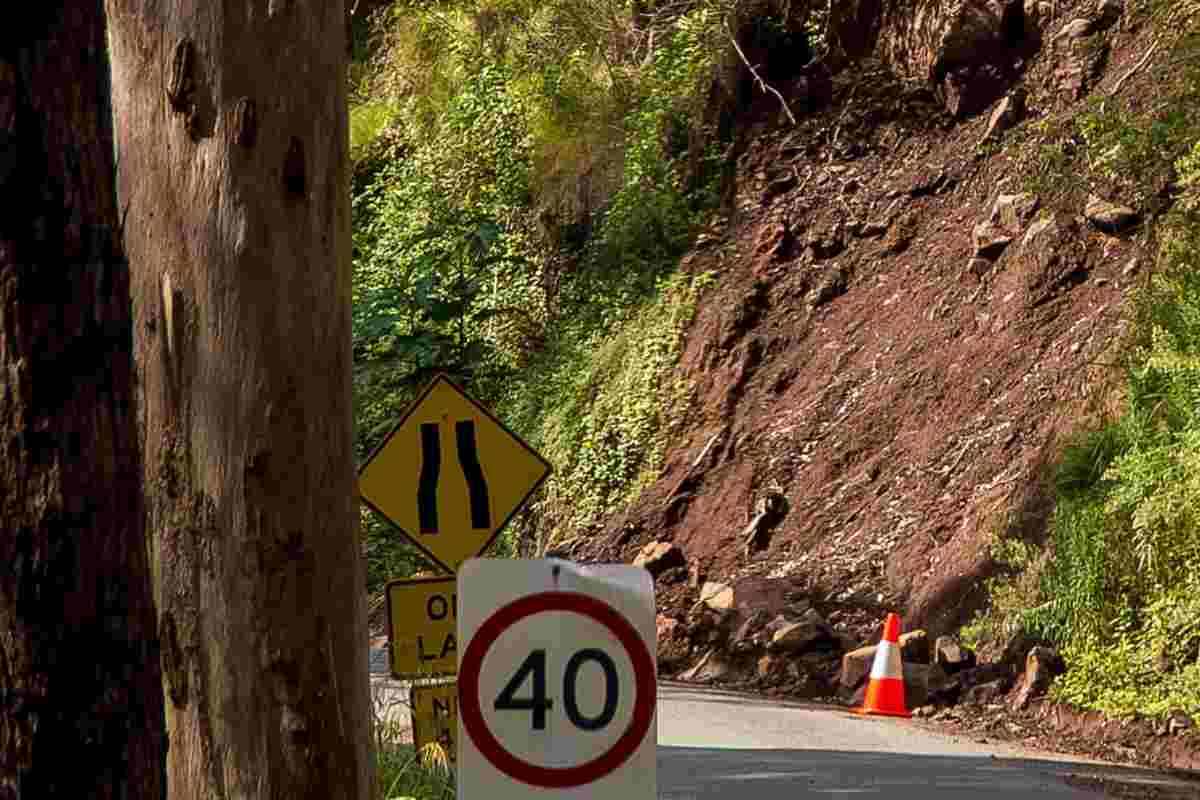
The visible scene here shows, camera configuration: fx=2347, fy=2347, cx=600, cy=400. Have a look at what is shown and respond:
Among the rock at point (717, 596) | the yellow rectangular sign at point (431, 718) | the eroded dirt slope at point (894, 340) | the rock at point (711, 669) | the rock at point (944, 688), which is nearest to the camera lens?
the yellow rectangular sign at point (431, 718)

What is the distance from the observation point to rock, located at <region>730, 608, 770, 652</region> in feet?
62.8

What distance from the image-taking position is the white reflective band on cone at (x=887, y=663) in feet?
54.3

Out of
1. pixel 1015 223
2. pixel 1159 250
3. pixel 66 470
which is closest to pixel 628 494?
pixel 1015 223

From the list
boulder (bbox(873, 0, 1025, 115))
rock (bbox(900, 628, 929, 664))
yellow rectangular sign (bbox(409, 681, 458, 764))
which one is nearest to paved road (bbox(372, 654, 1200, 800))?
yellow rectangular sign (bbox(409, 681, 458, 764))

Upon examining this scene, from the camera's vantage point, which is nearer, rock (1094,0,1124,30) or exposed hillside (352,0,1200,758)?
exposed hillside (352,0,1200,758)

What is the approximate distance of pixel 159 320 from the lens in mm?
6934

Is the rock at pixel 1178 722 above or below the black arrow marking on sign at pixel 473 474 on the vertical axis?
below

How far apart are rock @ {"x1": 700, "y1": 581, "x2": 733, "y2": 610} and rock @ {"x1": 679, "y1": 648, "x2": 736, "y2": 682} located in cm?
74

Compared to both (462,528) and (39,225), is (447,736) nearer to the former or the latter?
(462,528)

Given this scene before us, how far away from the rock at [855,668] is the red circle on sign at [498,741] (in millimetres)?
12463

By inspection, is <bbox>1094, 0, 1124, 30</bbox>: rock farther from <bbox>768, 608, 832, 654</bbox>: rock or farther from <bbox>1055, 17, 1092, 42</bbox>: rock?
<bbox>768, 608, 832, 654</bbox>: rock

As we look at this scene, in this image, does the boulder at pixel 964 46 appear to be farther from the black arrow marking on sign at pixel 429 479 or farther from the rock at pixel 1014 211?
the black arrow marking on sign at pixel 429 479

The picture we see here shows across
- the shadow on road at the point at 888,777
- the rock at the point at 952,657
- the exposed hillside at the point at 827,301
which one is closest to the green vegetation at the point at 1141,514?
the exposed hillside at the point at 827,301

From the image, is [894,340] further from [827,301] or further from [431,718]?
[431,718]
